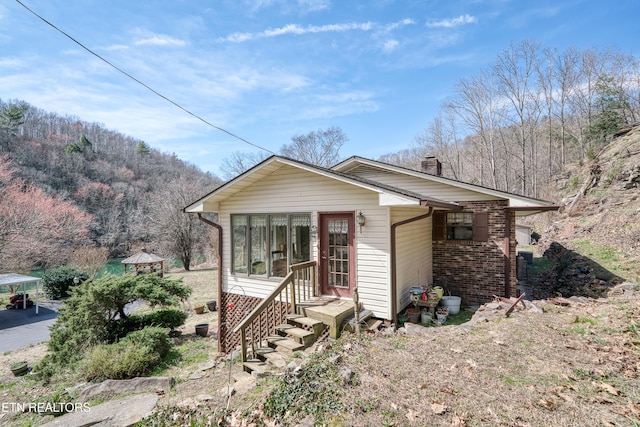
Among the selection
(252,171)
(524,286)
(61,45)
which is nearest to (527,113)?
(524,286)

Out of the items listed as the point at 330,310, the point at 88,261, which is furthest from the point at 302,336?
the point at 88,261

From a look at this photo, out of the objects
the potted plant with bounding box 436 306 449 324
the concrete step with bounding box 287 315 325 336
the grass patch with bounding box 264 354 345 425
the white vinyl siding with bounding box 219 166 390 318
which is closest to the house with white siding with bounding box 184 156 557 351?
the white vinyl siding with bounding box 219 166 390 318

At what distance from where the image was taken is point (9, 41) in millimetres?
5770

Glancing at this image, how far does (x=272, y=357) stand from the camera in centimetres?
559

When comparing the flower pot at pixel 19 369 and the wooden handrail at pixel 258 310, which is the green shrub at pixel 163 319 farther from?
the wooden handrail at pixel 258 310

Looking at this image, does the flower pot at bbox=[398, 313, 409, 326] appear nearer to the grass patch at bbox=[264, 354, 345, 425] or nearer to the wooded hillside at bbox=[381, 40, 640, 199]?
the grass patch at bbox=[264, 354, 345, 425]

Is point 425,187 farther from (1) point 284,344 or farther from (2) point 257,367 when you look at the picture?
(2) point 257,367

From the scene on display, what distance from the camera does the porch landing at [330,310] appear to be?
5.91m

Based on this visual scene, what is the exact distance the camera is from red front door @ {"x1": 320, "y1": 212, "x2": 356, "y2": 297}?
6.82m

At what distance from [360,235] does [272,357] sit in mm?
3068

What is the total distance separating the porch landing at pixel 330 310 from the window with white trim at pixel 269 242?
115 centimetres

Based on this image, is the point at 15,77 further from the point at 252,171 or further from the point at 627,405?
the point at 627,405

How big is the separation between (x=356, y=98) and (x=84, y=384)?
15.6m

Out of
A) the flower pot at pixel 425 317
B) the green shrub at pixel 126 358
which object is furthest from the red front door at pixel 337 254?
the green shrub at pixel 126 358
